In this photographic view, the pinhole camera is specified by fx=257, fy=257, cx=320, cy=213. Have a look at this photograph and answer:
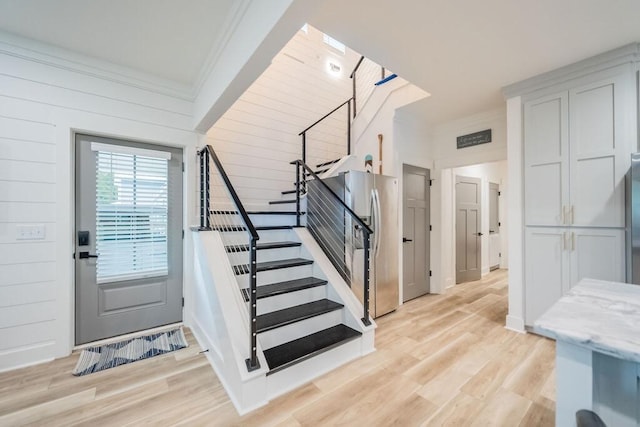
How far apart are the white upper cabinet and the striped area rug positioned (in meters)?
3.92

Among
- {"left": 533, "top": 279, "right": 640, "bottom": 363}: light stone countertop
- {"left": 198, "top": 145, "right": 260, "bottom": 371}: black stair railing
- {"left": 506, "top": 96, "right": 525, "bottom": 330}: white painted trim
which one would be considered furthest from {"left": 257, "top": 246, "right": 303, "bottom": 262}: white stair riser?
{"left": 506, "top": 96, "right": 525, "bottom": 330}: white painted trim

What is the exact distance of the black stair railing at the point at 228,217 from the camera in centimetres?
172

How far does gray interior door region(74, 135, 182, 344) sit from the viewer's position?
2.49 meters

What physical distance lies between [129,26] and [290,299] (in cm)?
263

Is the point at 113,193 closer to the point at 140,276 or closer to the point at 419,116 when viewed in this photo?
the point at 140,276

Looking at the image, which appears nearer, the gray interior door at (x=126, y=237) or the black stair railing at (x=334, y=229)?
the gray interior door at (x=126, y=237)

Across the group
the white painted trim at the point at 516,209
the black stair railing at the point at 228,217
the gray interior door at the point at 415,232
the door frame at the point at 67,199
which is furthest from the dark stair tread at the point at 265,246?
the white painted trim at the point at 516,209

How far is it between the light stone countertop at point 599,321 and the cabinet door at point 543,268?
1.68m

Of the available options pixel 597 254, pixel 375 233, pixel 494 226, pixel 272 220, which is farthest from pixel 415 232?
pixel 494 226

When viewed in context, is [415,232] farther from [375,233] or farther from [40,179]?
[40,179]

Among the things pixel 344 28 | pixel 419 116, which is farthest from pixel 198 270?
pixel 419 116

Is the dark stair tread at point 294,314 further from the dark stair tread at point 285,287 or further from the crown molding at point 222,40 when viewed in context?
the crown molding at point 222,40

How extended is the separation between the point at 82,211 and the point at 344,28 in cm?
293

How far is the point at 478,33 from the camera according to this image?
82.2 inches
